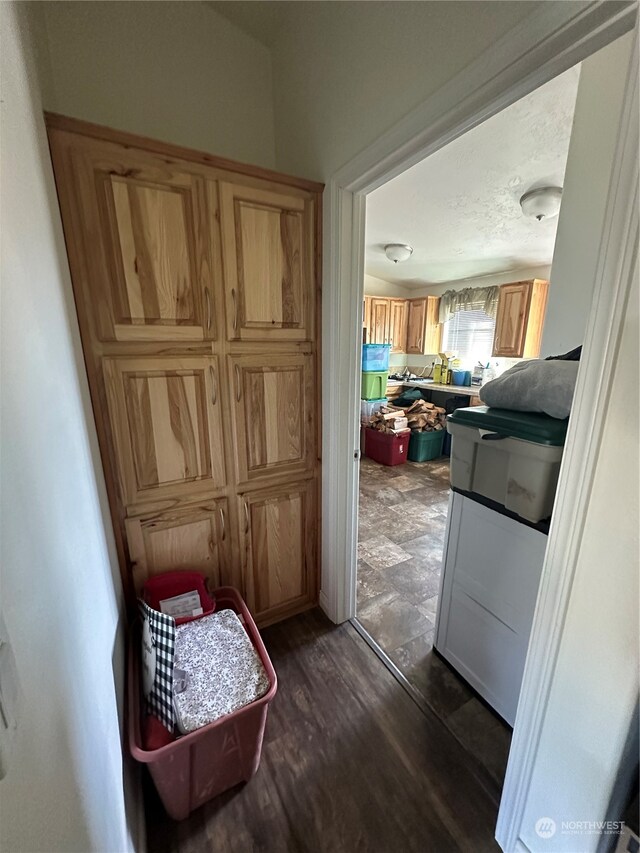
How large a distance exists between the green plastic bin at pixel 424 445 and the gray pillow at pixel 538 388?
312 cm

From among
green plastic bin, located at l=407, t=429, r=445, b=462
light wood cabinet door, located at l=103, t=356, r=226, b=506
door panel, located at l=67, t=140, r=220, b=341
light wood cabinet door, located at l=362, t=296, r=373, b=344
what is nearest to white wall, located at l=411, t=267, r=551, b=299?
light wood cabinet door, located at l=362, t=296, r=373, b=344

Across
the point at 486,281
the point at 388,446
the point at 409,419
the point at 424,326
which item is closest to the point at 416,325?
the point at 424,326

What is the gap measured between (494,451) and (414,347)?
14.3ft

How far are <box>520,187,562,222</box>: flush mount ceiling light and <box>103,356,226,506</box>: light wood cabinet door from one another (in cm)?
242

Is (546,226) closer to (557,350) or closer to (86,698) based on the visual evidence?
(557,350)

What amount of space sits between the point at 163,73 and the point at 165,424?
1.49 meters

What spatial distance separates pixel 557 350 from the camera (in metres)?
1.61

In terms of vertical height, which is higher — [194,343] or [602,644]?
[194,343]

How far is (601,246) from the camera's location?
2.18 ft

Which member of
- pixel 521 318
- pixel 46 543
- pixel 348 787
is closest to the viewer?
pixel 46 543

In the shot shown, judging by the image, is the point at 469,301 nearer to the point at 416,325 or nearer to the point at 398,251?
the point at 416,325

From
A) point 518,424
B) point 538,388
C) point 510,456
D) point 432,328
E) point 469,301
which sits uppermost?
point 469,301

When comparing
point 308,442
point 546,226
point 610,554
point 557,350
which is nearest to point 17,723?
point 610,554

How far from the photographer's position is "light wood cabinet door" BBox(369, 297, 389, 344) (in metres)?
4.93
